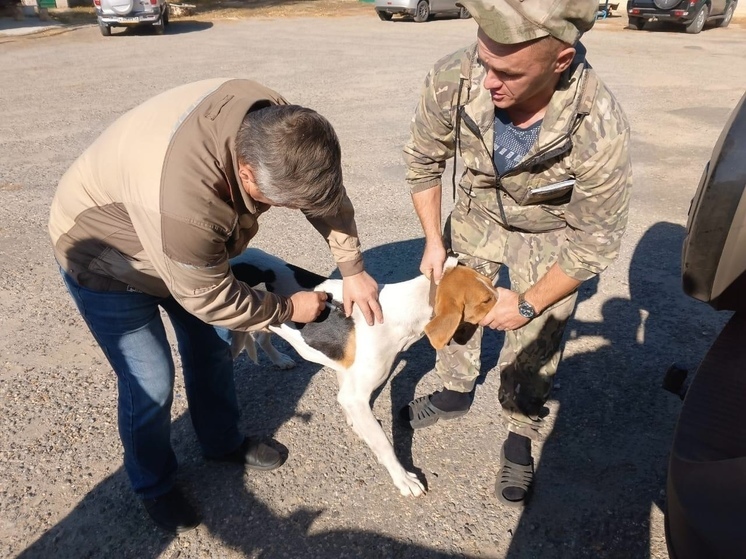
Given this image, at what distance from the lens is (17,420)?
345 centimetres

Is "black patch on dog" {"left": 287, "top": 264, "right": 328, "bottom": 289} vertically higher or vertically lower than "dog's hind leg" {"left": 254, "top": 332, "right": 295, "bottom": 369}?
higher

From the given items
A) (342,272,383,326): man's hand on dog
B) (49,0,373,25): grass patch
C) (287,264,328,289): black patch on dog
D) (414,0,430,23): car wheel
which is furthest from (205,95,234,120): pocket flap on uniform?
(49,0,373,25): grass patch

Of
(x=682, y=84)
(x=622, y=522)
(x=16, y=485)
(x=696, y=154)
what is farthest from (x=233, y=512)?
(x=682, y=84)

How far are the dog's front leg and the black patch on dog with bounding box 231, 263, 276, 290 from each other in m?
0.71

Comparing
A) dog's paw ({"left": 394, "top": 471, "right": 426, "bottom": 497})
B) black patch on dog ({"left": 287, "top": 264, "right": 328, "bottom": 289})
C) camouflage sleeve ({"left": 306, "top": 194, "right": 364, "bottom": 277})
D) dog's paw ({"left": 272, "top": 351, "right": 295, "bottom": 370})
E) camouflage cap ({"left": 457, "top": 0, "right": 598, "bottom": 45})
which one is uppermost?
camouflage cap ({"left": 457, "top": 0, "right": 598, "bottom": 45})

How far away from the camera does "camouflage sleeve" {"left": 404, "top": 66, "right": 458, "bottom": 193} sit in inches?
105

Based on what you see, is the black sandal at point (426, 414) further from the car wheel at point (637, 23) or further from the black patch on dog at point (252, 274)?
the car wheel at point (637, 23)

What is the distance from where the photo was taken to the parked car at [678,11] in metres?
18.5

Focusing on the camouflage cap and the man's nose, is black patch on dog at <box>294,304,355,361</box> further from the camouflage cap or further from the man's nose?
the camouflage cap

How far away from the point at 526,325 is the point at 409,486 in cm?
104

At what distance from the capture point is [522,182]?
104 inches

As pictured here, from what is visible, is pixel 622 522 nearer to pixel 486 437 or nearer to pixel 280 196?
pixel 486 437

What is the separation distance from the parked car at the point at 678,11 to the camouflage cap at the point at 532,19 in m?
20.3

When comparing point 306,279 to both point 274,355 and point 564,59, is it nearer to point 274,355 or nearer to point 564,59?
point 274,355
